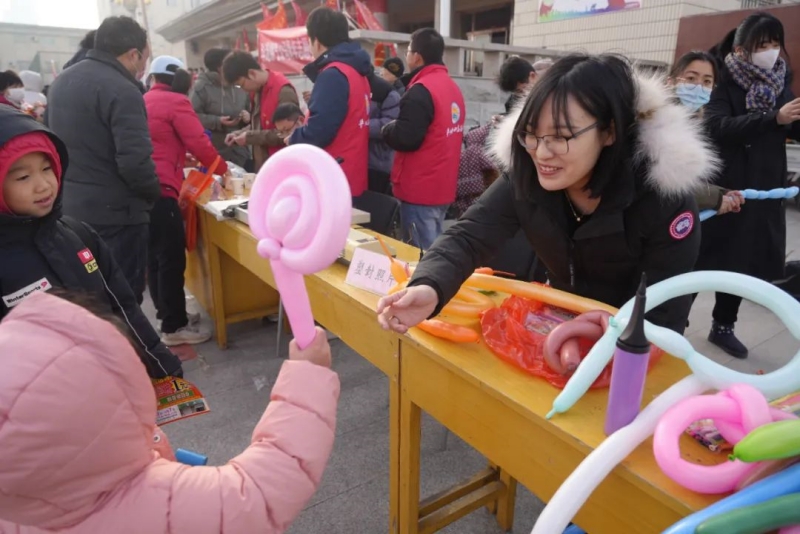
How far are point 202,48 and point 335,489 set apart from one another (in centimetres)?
1969

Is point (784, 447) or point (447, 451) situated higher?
point (784, 447)

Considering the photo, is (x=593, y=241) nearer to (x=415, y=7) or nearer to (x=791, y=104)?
(x=791, y=104)

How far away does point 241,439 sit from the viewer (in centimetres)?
220

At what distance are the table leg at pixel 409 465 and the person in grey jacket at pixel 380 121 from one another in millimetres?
2518

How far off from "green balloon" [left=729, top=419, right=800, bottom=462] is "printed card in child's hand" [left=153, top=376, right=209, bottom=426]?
54.6 inches

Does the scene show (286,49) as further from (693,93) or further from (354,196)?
(693,93)

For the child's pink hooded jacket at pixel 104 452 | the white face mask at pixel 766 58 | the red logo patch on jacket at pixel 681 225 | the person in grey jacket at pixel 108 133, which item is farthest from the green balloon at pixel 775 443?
the white face mask at pixel 766 58

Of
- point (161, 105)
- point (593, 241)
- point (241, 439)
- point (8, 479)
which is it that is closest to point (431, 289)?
point (593, 241)

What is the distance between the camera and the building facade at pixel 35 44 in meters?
24.9

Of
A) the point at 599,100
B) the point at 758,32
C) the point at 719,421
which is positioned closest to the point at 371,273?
the point at 599,100

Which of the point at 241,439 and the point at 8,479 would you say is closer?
the point at 8,479

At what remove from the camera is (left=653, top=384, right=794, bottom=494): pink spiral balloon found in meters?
0.69

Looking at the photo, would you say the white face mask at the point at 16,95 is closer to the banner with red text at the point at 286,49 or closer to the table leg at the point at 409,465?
the banner with red text at the point at 286,49

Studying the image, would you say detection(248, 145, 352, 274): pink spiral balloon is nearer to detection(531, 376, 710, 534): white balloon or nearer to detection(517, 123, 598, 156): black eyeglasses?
detection(531, 376, 710, 534): white balloon
